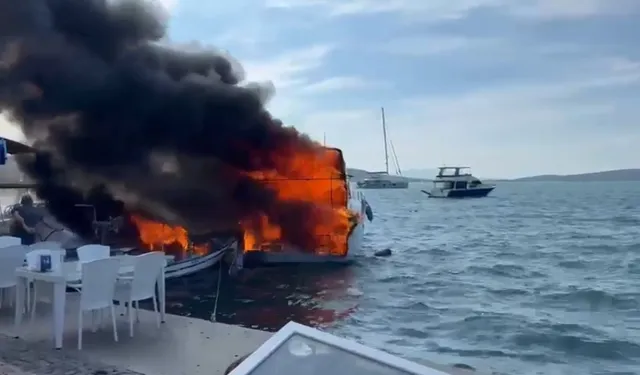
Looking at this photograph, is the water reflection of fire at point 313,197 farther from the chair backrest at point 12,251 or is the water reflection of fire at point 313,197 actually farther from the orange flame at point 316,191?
the chair backrest at point 12,251

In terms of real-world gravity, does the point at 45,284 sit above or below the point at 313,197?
below

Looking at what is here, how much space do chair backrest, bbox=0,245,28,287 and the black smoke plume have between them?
9.73 meters

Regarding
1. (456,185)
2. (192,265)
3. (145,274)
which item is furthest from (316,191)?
(456,185)

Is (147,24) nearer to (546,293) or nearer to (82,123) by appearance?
(82,123)

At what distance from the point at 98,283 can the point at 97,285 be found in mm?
22

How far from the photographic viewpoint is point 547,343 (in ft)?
37.0

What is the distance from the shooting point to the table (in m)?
5.84

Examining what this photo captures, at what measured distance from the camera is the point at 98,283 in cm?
606

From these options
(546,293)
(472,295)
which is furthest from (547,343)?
(546,293)

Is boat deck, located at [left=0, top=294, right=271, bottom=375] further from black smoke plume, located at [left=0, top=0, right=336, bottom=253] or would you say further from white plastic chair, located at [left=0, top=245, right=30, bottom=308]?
black smoke plume, located at [left=0, top=0, right=336, bottom=253]

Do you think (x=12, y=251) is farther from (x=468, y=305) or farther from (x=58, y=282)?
(x=468, y=305)

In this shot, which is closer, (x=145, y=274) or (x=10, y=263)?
(x=145, y=274)

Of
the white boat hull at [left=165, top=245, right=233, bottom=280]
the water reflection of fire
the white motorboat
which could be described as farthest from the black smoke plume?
the white motorboat

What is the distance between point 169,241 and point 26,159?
502cm
